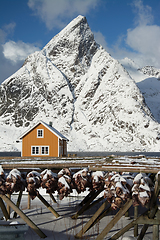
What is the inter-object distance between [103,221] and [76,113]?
159912 millimetres

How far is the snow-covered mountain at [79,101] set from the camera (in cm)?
14975

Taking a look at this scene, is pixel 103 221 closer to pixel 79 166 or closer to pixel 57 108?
pixel 79 166

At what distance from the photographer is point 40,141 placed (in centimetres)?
3997

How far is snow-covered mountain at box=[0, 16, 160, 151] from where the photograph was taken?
149750 mm

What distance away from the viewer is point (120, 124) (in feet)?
510

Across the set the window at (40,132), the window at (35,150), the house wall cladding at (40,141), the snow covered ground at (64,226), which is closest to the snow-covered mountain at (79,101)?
the house wall cladding at (40,141)

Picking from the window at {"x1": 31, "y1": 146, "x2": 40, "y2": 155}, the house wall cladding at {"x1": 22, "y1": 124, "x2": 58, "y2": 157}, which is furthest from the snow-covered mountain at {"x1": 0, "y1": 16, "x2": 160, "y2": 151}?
the window at {"x1": 31, "y1": 146, "x2": 40, "y2": 155}

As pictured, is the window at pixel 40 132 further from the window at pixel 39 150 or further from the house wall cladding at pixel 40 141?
the window at pixel 39 150

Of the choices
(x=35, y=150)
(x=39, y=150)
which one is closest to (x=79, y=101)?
(x=39, y=150)

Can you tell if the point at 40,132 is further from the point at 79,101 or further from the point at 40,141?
the point at 79,101

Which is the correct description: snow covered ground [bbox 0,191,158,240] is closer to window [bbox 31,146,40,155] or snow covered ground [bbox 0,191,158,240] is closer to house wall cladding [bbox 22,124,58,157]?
house wall cladding [bbox 22,124,58,157]

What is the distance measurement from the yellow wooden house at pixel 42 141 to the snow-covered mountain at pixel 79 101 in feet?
334

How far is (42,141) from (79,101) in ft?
446

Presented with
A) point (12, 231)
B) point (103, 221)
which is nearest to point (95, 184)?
point (12, 231)
